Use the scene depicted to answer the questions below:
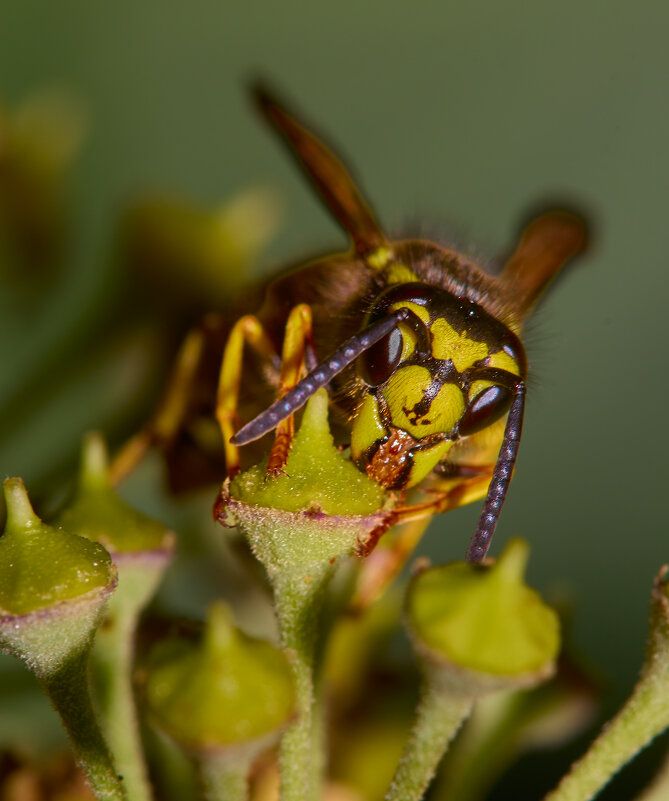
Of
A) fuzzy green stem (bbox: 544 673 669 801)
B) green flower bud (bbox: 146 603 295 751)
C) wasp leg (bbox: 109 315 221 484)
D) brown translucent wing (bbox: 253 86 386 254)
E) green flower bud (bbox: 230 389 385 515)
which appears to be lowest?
wasp leg (bbox: 109 315 221 484)

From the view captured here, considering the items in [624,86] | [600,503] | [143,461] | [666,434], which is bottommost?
[143,461]

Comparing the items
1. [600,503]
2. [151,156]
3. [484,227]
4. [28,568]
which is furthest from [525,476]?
[28,568]

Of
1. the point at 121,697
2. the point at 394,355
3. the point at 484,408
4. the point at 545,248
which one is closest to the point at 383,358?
the point at 394,355

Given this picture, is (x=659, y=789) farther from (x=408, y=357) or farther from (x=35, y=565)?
(x=35, y=565)

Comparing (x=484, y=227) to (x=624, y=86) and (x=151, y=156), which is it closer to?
(x=624, y=86)

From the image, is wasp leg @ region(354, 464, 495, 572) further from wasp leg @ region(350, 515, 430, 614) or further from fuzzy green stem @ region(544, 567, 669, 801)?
fuzzy green stem @ region(544, 567, 669, 801)

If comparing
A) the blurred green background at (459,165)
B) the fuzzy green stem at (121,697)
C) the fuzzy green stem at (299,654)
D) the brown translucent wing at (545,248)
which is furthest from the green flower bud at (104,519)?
the brown translucent wing at (545,248)

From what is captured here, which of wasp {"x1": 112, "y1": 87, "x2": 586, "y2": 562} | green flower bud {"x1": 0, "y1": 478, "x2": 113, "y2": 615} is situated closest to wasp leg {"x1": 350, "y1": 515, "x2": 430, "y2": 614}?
wasp {"x1": 112, "y1": 87, "x2": 586, "y2": 562}
